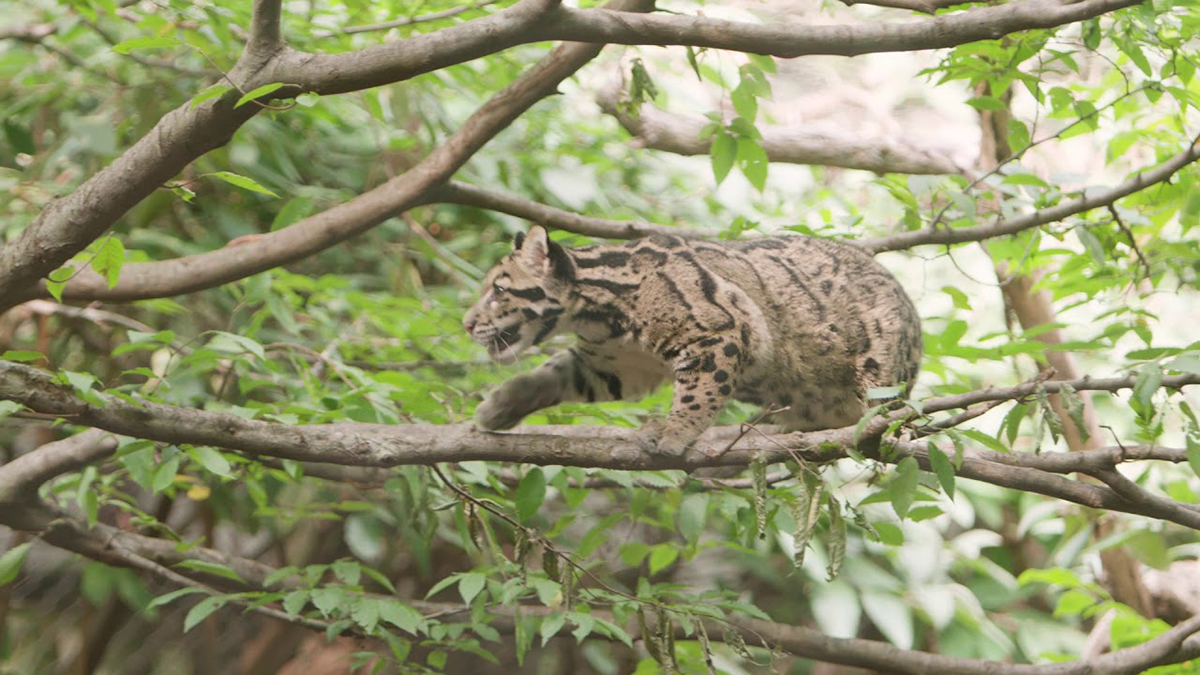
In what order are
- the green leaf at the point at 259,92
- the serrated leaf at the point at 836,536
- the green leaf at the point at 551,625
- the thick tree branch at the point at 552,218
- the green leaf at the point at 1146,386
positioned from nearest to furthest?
the green leaf at the point at 1146,386 < the green leaf at the point at 259,92 < the serrated leaf at the point at 836,536 < the green leaf at the point at 551,625 < the thick tree branch at the point at 552,218

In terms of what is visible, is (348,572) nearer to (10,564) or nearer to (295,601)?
(295,601)

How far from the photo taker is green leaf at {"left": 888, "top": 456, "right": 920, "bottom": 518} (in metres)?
2.85

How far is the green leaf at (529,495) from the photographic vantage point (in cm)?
359

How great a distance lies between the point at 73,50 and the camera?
20.5ft

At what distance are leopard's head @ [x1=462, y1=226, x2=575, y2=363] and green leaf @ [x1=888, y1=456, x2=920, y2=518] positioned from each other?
1.65m

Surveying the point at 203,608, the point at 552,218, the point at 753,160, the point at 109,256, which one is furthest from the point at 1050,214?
the point at 203,608

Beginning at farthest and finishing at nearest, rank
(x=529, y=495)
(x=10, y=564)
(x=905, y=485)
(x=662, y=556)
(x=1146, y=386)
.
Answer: (x=662, y=556), (x=10, y=564), (x=529, y=495), (x=905, y=485), (x=1146, y=386)

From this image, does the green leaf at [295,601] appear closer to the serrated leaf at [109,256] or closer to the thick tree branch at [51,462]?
the thick tree branch at [51,462]

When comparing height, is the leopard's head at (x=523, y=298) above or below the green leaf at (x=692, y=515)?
above

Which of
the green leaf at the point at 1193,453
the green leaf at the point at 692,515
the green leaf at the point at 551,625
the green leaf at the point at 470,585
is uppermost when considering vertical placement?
the green leaf at the point at 1193,453

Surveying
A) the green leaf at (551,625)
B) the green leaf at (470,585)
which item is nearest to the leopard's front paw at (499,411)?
the green leaf at (470,585)

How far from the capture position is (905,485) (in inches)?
113

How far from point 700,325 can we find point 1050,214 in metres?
1.43

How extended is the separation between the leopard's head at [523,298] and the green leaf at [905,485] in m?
1.65
